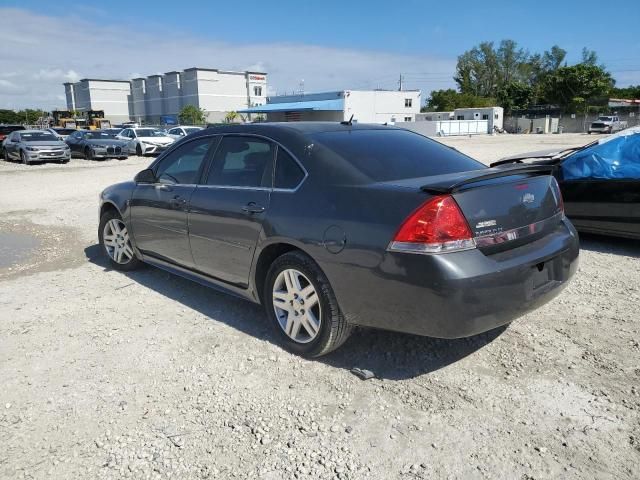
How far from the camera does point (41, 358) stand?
12.6ft

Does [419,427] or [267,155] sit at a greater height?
[267,155]

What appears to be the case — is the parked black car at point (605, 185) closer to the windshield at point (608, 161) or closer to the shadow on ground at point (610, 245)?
the windshield at point (608, 161)

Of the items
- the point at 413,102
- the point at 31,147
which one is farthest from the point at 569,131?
the point at 31,147

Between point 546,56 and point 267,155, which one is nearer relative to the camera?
point 267,155

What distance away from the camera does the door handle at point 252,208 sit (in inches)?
151

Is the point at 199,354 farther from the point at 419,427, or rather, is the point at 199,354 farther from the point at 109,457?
the point at 419,427

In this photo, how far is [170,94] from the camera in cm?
10300

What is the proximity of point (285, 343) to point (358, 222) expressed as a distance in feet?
3.78

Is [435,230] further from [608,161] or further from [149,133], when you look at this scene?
[149,133]

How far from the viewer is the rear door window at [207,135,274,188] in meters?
3.99

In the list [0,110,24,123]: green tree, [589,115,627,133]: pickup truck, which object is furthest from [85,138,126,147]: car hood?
[0,110,24,123]: green tree

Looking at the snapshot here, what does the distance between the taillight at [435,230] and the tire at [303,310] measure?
653mm

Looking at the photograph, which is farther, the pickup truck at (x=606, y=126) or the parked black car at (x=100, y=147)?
the pickup truck at (x=606, y=126)

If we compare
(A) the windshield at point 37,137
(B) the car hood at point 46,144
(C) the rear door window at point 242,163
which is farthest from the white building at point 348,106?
(C) the rear door window at point 242,163
